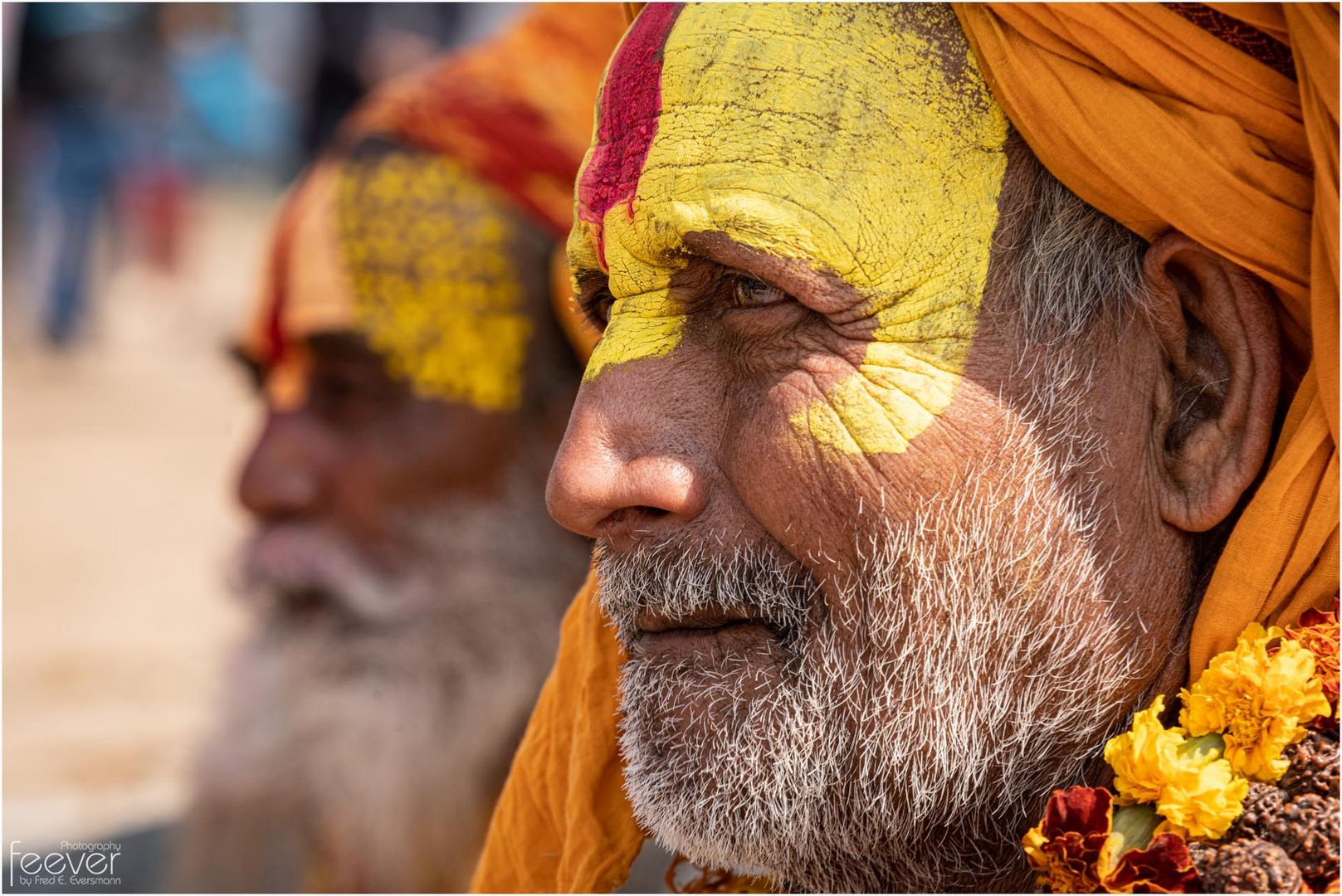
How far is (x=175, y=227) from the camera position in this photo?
1833 centimetres

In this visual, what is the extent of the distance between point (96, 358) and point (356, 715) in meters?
11.6

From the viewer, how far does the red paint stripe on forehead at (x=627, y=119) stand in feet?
6.97

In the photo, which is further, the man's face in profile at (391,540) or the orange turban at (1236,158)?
the man's face in profile at (391,540)

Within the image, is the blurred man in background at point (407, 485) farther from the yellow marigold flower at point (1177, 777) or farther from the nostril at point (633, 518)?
the yellow marigold flower at point (1177, 777)

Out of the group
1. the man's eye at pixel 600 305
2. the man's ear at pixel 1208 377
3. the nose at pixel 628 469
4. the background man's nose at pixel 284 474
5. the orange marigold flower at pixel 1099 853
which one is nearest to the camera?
the orange marigold flower at pixel 1099 853

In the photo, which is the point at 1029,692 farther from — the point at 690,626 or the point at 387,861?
the point at 387,861

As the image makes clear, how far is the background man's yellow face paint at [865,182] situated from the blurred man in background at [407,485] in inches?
99.0

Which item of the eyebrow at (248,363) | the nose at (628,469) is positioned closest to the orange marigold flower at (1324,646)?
the nose at (628,469)

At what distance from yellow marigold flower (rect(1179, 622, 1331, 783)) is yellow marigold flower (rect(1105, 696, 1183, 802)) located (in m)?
Answer: 0.04

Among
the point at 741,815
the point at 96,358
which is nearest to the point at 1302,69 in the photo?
the point at 741,815

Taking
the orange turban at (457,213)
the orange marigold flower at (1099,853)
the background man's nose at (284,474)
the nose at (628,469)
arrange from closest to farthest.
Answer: the orange marigold flower at (1099,853), the nose at (628,469), the orange turban at (457,213), the background man's nose at (284,474)

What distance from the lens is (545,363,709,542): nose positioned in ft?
6.64

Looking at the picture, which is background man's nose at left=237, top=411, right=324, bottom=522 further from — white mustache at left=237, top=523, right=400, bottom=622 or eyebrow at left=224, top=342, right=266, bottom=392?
eyebrow at left=224, top=342, right=266, bottom=392

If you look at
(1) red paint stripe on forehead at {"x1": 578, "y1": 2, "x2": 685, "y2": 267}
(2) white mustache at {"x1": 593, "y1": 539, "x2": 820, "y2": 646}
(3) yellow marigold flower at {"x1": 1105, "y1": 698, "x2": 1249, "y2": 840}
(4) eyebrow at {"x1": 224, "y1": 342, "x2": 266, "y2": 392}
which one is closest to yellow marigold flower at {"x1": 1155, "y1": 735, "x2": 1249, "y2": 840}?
(3) yellow marigold flower at {"x1": 1105, "y1": 698, "x2": 1249, "y2": 840}
